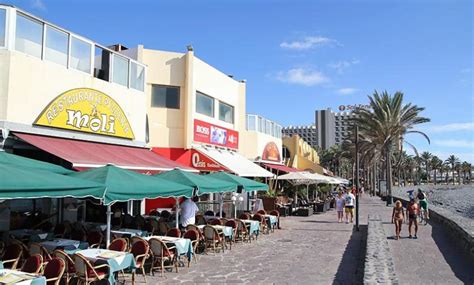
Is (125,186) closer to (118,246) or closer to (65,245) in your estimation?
(118,246)

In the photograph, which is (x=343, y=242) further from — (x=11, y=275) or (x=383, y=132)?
(x=383, y=132)

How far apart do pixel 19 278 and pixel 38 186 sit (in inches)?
56.2

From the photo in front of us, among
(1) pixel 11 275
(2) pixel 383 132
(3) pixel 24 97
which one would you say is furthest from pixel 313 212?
(1) pixel 11 275

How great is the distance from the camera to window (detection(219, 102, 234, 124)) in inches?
976

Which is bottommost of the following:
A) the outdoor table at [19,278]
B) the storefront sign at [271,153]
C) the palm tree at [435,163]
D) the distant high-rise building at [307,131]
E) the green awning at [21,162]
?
the outdoor table at [19,278]

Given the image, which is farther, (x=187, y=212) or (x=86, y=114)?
(x=86, y=114)

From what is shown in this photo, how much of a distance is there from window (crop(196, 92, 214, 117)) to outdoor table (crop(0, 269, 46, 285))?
1554 centimetres

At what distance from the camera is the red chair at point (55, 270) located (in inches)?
280

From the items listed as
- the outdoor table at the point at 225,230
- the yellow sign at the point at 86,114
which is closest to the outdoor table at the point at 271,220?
the outdoor table at the point at 225,230

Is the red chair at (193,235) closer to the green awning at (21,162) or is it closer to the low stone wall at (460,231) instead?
the green awning at (21,162)

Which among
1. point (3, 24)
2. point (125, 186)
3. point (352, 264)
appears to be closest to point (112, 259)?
point (125, 186)

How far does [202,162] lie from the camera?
20.8 metres

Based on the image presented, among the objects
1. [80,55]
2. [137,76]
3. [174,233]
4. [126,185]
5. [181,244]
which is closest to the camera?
[126,185]

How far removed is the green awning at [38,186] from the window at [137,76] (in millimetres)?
9367
